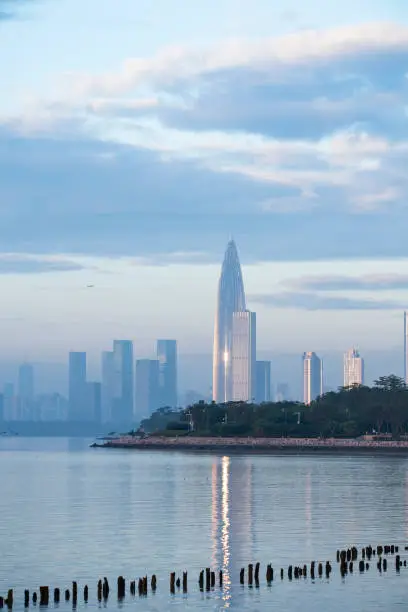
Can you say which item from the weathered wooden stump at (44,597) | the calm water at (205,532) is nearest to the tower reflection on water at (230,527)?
the calm water at (205,532)

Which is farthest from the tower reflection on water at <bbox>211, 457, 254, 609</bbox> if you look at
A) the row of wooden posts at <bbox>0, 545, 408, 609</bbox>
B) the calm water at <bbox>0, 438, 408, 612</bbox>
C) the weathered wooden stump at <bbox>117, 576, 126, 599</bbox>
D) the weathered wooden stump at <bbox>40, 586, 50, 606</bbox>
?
the weathered wooden stump at <bbox>40, 586, 50, 606</bbox>

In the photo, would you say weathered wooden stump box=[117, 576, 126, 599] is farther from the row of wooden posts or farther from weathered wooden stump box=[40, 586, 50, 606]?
weathered wooden stump box=[40, 586, 50, 606]

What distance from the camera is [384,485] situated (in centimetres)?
14400

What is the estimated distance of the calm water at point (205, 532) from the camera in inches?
2574

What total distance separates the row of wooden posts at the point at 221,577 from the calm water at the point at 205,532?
1.95ft

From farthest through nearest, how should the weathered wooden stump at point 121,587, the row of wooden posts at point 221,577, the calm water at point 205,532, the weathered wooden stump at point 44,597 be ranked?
the calm water at point 205,532
the weathered wooden stump at point 121,587
the row of wooden posts at point 221,577
the weathered wooden stump at point 44,597

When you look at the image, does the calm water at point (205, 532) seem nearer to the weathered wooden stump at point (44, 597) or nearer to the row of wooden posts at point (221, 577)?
the row of wooden posts at point (221, 577)

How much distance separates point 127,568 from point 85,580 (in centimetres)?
502

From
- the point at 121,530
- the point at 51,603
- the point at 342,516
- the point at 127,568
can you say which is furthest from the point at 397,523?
the point at 51,603

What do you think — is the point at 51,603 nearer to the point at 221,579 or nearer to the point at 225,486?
the point at 221,579

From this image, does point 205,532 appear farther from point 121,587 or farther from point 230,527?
point 121,587

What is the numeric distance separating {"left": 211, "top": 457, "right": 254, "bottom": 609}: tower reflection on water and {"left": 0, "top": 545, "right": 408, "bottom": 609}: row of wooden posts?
3.67 feet

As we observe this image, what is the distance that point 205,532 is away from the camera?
9269cm

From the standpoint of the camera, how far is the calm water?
65375 mm
